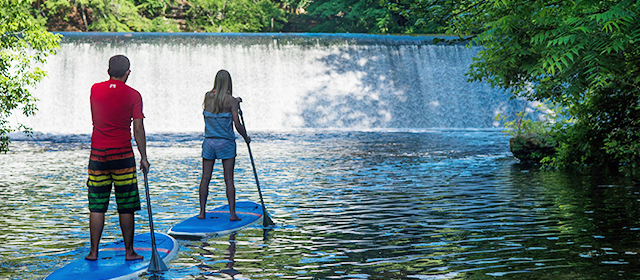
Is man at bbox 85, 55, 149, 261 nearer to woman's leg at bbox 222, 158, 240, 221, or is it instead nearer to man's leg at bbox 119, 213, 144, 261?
man's leg at bbox 119, 213, 144, 261

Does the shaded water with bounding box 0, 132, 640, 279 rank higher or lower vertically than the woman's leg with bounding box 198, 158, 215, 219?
lower

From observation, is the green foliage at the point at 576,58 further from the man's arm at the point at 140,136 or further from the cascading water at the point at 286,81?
the cascading water at the point at 286,81

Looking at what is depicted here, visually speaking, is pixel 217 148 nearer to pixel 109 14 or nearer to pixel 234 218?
pixel 234 218

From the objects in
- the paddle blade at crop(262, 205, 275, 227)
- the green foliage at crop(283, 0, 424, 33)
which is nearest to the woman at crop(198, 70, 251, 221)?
the paddle blade at crop(262, 205, 275, 227)

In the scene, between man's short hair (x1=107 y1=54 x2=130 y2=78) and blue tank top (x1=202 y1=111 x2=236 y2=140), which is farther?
blue tank top (x1=202 y1=111 x2=236 y2=140)

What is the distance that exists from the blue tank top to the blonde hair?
59mm

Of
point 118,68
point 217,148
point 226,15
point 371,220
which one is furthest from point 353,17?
point 118,68

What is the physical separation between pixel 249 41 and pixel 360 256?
2487cm

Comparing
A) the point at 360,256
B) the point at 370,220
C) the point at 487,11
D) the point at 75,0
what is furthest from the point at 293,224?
the point at 75,0

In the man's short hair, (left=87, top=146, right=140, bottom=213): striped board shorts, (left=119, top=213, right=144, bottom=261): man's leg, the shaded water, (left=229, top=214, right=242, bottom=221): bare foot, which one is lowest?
the shaded water

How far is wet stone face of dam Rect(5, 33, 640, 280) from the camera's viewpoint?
6.27m

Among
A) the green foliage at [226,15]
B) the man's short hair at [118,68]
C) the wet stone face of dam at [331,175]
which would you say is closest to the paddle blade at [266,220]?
the wet stone face of dam at [331,175]

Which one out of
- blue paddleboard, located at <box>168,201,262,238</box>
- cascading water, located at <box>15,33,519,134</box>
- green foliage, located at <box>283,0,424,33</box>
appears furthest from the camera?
green foliage, located at <box>283,0,424,33</box>

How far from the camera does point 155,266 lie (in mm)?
5805
